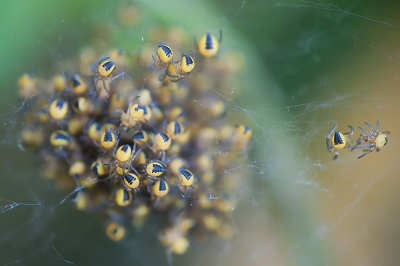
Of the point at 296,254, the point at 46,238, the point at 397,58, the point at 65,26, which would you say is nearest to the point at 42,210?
the point at 46,238

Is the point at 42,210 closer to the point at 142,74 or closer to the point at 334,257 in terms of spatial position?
the point at 142,74

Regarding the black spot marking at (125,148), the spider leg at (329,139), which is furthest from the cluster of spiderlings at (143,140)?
the spider leg at (329,139)

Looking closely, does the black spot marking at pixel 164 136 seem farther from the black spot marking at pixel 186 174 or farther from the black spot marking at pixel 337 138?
the black spot marking at pixel 337 138

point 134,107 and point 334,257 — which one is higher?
point 134,107

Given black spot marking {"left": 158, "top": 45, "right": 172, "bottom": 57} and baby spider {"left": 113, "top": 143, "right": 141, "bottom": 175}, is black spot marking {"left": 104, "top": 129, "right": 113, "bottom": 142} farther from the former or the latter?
black spot marking {"left": 158, "top": 45, "right": 172, "bottom": 57}

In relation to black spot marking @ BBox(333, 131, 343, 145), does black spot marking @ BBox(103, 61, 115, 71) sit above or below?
above

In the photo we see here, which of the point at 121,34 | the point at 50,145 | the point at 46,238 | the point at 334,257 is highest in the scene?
the point at 121,34

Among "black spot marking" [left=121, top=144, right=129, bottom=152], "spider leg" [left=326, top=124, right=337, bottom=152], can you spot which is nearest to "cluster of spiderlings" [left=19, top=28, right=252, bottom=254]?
"black spot marking" [left=121, top=144, right=129, bottom=152]
